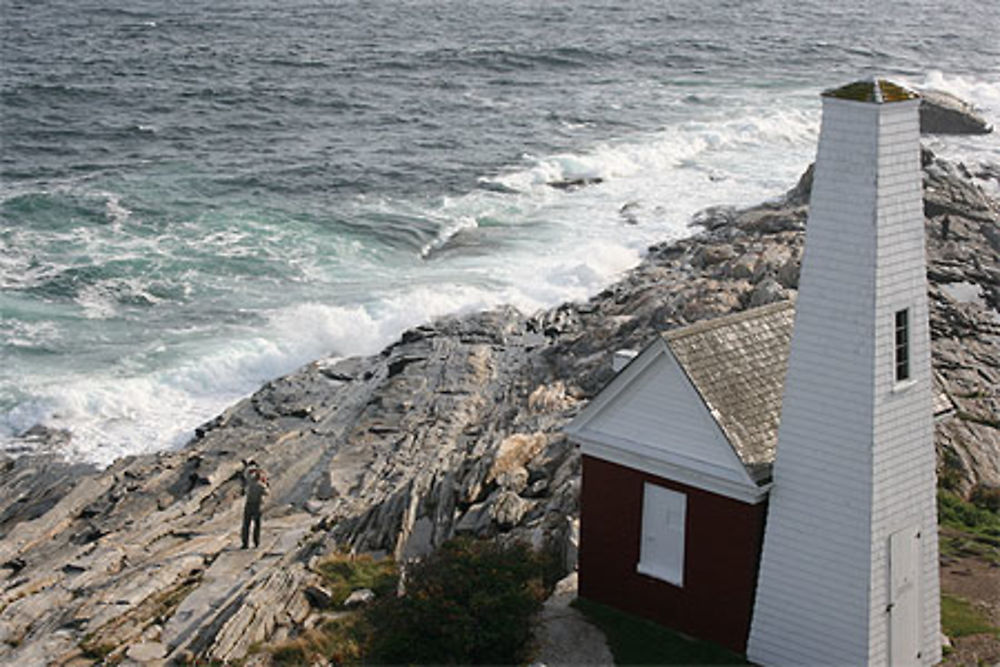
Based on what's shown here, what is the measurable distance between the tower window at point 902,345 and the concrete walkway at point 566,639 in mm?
5146

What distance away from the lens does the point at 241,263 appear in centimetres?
4266

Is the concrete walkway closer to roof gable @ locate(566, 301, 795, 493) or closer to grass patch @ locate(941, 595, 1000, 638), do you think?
roof gable @ locate(566, 301, 795, 493)

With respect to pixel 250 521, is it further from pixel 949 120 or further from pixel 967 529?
pixel 949 120

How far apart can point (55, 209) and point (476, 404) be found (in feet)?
74.3

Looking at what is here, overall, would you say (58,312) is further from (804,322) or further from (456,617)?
(804,322)

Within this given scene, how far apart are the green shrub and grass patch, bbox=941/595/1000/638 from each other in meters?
5.43

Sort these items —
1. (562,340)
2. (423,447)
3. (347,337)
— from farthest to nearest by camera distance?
(347,337) → (562,340) → (423,447)

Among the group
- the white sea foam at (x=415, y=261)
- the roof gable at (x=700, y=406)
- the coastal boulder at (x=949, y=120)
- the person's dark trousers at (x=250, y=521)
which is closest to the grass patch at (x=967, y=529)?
the roof gable at (x=700, y=406)

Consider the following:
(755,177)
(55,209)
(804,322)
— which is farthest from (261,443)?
(755,177)

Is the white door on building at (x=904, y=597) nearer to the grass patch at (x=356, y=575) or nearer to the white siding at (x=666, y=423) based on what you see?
the white siding at (x=666, y=423)

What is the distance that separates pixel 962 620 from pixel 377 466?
40.6 feet

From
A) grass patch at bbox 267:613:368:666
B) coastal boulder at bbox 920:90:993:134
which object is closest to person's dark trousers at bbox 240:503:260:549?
grass patch at bbox 267:613:368:666

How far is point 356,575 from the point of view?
21188 mm

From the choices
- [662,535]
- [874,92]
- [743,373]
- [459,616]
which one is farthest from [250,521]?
[874,92]
